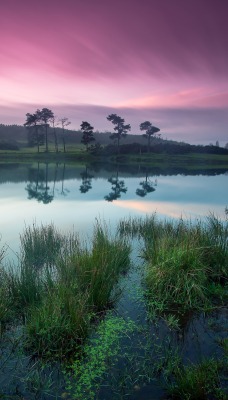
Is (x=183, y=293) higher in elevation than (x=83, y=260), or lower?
lower

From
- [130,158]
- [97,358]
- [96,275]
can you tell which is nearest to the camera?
[97,358]

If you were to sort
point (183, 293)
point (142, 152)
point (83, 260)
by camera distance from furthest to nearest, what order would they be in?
1. point (142, 152)
2. point (83, 260)
3. point (183, 293)

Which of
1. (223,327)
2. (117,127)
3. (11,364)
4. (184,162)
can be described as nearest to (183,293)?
(223,327)

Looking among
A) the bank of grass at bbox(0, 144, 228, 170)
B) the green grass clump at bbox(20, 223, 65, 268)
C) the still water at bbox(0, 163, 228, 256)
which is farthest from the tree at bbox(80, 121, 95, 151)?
the green grass clump at bbox(20, 223, 65, 268)

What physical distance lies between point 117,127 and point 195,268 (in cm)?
11237

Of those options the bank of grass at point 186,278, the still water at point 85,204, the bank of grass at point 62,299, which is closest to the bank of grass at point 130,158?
the still water at point 85,204

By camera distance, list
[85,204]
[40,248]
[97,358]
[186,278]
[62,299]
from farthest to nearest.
A: [85,204]
[40,248]
[186,278]
[62,299]
[97,358]

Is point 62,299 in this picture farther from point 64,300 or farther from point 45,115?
point 45,115

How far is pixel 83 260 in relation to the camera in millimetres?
9219

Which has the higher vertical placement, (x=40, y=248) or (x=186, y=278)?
(x=186, y=278)

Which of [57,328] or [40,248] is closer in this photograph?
[57,328]

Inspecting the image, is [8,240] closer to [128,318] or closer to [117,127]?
[128,318]

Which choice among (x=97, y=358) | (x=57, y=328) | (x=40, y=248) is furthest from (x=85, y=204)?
(x=97, y=358)

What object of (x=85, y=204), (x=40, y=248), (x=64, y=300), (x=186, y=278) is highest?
(x=64, y=300)
